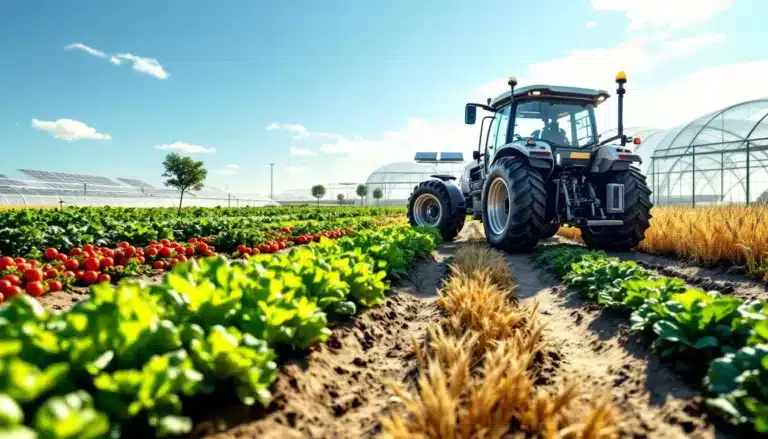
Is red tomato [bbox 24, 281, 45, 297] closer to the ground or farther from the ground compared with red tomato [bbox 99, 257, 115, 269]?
closer to the ground

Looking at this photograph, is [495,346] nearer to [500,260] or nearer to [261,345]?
[261,345]

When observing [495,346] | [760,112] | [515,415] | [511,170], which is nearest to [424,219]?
[511,170]

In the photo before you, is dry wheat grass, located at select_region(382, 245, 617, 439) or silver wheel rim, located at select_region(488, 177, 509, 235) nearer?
dry wheat grass, located at select_region(382, 245, 617, 439)

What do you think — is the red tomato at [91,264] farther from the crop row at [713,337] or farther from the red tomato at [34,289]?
the crop row at [713,337]

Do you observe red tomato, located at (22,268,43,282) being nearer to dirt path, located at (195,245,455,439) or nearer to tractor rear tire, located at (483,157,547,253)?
dirt path, located at (195,245,455,439)

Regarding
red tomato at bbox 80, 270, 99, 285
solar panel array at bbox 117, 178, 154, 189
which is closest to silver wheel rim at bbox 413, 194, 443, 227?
red tomato at bbox 80, 270, 99, 285

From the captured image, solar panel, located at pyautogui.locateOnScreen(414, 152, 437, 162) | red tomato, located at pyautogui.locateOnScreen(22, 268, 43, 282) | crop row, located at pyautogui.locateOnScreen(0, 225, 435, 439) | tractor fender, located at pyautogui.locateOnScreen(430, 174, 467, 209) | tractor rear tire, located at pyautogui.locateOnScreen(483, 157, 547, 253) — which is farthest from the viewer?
solar panel, located at pyautogui.locateOnScreen(414, 152, 437, 162)

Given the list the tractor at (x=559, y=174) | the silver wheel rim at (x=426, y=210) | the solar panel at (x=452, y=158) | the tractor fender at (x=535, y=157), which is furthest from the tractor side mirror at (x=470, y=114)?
the solar panel at (x=452, y=158)

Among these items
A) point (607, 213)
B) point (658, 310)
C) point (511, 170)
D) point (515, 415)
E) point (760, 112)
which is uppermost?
point (760, 112)

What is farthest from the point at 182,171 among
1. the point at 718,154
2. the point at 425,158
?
the point at 718,154

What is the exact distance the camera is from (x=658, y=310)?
2971mm

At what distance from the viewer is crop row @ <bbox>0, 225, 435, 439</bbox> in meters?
1.33

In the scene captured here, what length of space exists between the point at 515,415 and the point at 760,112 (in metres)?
23.4

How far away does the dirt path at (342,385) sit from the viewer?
1985 millimetres
